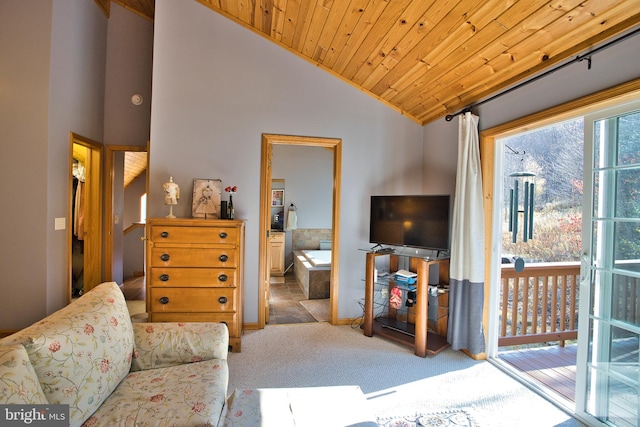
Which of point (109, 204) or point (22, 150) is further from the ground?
point (22, 150)

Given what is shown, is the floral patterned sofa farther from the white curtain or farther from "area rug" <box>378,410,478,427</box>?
the white curtain

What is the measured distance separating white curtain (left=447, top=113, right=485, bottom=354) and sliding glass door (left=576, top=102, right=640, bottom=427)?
76 centimetres

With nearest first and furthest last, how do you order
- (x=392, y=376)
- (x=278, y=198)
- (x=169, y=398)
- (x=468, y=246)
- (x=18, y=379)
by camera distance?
(x=18, y=379)
(x=169, y=398)
(x=392, y=376)
(x=468, y=246)
(x=278, y=198)

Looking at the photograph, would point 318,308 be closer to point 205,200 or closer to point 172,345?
point 205,200

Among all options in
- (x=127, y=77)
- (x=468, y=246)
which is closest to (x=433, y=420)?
(x=468, y=246)

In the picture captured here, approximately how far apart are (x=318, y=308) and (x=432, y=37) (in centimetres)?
326

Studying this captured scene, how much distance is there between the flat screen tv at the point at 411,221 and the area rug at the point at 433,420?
1344 millimetres

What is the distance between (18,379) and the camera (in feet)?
3.19

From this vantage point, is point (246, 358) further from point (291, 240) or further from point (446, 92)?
point (291, 240)

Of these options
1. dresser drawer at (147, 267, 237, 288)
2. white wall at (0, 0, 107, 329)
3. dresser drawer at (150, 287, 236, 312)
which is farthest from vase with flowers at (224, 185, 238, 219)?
white wall at (0, 0, 107, 329)

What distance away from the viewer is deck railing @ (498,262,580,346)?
3066 mm

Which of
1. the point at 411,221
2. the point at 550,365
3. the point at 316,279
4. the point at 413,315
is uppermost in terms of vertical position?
the point at 411,221

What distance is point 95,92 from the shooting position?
368 centimetres

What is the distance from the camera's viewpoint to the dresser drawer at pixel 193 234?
8.86 ft
